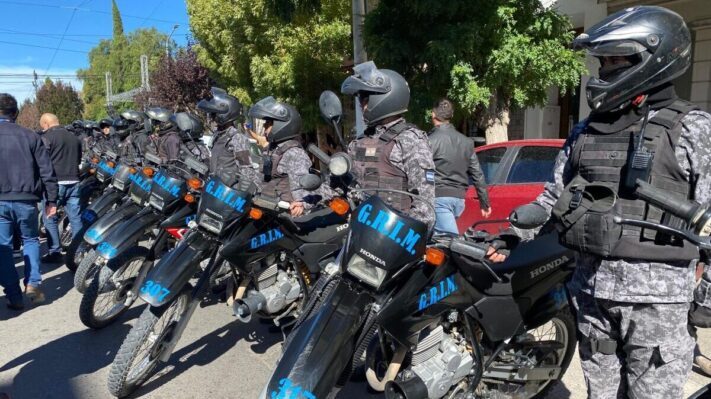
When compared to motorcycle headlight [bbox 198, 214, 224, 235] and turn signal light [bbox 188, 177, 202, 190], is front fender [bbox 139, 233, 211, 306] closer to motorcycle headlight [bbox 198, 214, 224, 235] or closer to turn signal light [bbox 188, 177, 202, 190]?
motorcycle headlight [bbox 198, 214, 224, 235]

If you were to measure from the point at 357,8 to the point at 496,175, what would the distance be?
12.1 feet

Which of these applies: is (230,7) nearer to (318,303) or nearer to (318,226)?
(318,226)

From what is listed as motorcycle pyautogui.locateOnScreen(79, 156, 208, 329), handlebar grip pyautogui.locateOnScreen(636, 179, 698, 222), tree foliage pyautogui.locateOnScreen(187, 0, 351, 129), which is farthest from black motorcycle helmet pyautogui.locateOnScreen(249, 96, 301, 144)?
tree foliage pyautogui.locateOnScreen(187, 0, 351, 129)

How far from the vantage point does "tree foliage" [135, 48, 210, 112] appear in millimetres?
22625

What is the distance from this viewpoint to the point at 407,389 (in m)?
2.17

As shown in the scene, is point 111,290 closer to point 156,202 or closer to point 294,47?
point 156,202

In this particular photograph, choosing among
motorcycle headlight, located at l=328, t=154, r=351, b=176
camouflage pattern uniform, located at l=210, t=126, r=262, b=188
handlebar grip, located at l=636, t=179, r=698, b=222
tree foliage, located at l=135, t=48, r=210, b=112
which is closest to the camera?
handlebar grip, located at l=636, t=179, r=698, b=222

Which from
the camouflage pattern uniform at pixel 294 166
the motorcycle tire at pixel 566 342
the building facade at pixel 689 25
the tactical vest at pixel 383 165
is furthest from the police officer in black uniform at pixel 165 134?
the motorcycle tire at pixel 566 342

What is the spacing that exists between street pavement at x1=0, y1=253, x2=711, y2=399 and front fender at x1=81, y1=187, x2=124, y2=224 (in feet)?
3.59

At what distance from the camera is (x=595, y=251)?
75.5 inches

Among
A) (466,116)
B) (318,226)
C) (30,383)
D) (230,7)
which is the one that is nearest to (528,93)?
(466,116)

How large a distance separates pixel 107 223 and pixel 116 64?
58.0 meters

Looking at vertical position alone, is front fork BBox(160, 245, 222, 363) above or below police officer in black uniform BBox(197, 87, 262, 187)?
below

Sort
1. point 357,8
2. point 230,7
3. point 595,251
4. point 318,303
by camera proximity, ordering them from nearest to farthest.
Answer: point 595,251 → point 318,303 → point 357,8 → point 230,7
